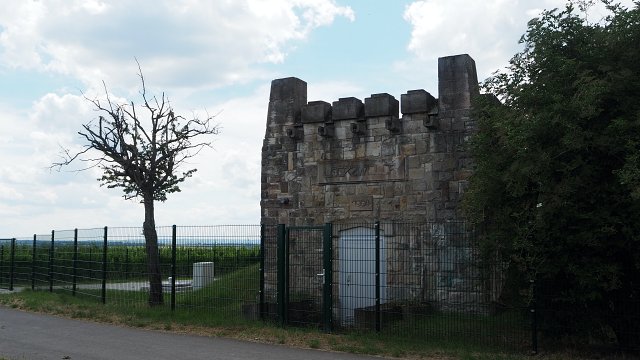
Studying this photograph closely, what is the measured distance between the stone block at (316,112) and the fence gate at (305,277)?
298cm

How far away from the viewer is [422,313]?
1319cm

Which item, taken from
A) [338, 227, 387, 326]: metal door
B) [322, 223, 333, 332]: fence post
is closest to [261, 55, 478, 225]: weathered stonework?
[338, 227, 387, 326]: metal door

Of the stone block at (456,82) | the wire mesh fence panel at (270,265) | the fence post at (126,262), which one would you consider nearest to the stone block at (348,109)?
the stone block at (456,82)

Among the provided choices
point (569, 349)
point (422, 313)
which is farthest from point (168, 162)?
point (569, 349)

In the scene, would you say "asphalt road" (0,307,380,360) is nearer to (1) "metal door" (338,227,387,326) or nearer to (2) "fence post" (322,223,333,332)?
(2) "fence post" (322,223,333,332)

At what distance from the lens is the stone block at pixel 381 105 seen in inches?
631

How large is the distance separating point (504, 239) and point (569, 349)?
213 centimetres

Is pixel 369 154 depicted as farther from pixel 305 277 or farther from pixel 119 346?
pixel 119 346

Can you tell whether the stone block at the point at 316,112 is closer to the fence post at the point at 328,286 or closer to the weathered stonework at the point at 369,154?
the weathered stonework at the point at 369,154

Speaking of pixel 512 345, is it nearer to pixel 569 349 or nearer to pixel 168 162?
pixel 569 349

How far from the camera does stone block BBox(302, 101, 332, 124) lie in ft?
55.7

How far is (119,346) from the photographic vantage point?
11414 millimetres

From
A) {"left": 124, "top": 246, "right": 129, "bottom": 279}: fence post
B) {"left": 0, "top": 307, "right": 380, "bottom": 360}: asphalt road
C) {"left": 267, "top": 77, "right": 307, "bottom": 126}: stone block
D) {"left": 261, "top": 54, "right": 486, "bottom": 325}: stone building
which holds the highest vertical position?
{"left": 267, "top": 77, "right": 307, "bottom": 126}: stone block

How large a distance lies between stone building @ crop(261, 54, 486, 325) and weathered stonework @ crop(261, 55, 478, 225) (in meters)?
0.03
